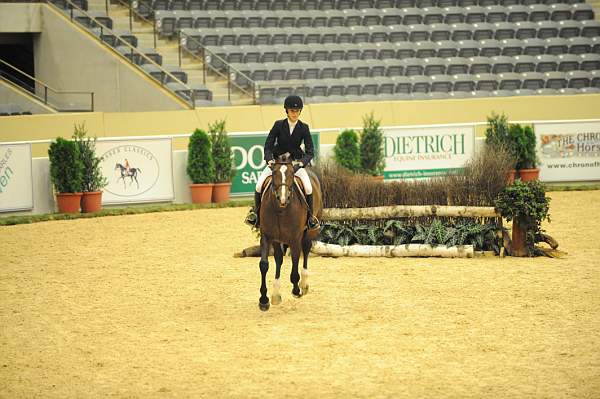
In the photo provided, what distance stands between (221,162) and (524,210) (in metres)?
11.1

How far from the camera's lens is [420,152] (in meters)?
26.2

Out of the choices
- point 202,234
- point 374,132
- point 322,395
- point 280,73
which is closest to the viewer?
point 322,395

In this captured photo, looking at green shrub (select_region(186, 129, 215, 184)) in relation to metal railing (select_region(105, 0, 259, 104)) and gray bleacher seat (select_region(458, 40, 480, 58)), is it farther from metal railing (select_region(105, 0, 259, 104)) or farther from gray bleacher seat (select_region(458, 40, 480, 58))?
gray bleacher seat (select_region(458, 40, 480, 58))

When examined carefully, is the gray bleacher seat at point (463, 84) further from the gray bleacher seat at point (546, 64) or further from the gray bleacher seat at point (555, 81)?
the gray bleacher seat at point (546, 64)

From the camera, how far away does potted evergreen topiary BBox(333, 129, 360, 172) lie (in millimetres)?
25531

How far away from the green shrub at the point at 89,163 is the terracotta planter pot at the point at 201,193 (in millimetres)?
2337

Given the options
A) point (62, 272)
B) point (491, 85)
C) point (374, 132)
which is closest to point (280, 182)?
point (62, 272)

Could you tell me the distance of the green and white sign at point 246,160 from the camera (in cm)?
2523

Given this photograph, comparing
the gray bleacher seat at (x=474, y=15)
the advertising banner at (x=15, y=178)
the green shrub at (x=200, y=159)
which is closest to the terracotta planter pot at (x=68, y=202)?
the advertising banner at (x=15, y=178)

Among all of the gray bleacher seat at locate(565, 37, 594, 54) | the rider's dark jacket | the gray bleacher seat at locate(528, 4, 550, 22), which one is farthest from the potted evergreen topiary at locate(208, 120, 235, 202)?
the gray bleacher seat at locate(528, 4, 550, 22)

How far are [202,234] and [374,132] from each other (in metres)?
8.13

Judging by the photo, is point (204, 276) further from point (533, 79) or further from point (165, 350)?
point (533, 79)

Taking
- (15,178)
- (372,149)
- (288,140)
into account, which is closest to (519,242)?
(288,140)

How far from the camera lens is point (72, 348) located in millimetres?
9820
